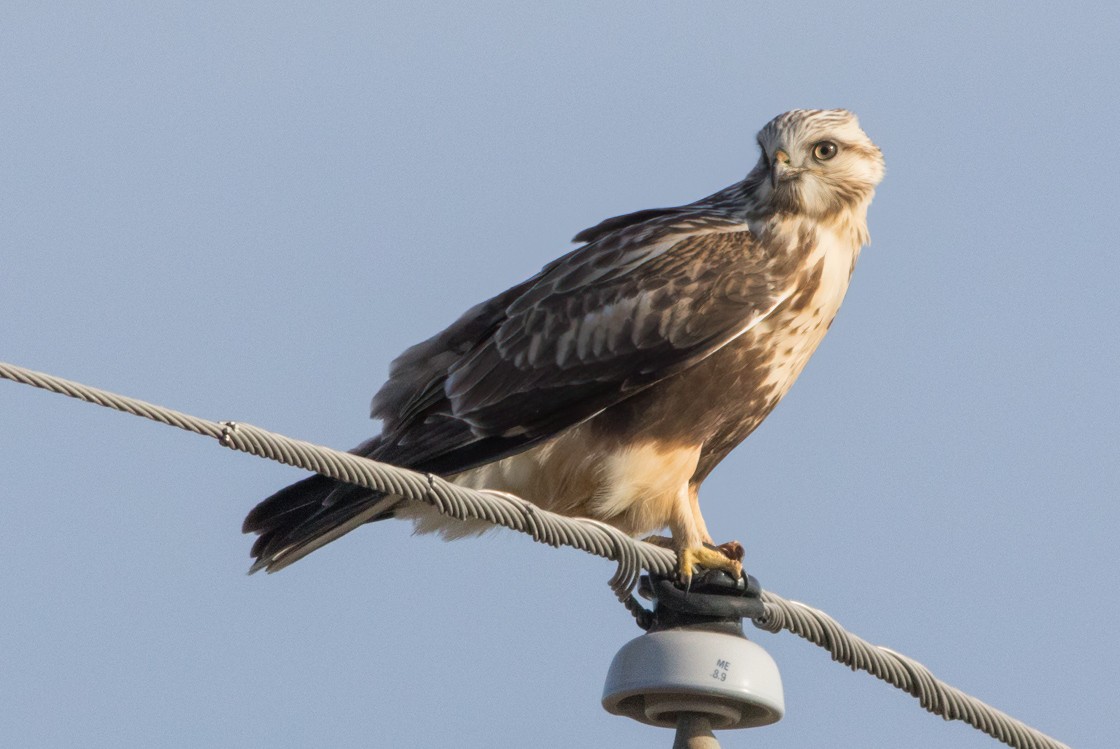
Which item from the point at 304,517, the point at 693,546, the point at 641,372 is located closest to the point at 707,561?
the point at 693,546

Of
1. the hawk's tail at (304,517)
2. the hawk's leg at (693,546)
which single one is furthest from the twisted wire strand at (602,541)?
the hawk's tail at (304,517)

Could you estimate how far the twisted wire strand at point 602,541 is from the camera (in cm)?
405

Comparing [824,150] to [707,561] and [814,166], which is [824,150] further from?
[707,561]

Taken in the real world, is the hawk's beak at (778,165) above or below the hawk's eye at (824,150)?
below

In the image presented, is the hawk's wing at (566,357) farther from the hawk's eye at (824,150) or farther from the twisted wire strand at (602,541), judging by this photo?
the twisted wire strand at (602,541)

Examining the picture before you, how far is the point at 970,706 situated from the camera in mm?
4781

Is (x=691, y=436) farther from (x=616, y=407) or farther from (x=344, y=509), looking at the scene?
(x=344, y=509)

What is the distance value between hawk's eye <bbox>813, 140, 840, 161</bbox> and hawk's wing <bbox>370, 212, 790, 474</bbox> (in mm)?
486

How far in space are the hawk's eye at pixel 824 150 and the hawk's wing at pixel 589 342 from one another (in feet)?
1.59

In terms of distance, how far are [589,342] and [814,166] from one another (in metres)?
1.18

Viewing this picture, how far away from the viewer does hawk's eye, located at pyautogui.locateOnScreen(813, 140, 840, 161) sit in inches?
277

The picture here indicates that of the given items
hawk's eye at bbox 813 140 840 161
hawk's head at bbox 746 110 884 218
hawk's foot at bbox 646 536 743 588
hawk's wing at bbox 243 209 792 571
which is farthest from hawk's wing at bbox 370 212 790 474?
hawk's foot at bbox 646 536 743 588

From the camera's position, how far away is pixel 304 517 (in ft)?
21.1

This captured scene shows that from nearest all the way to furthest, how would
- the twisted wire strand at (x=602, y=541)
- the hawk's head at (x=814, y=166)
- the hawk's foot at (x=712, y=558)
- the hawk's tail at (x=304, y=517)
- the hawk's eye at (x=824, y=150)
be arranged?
the twisted wire strand at (x=602, y=541), the hawk's foot at (x=712, y=558), the hawk's tail at (x=304, y=517), the hawk's head at (x=814, y=166), the hawk's eye at (x=824, y=150)
